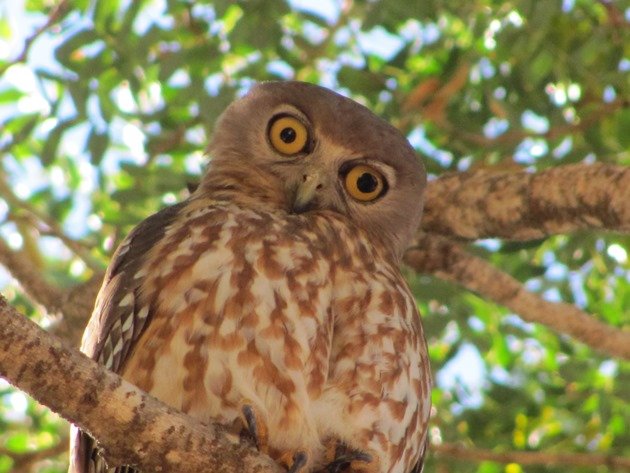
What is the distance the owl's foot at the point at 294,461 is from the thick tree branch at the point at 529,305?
170 cm

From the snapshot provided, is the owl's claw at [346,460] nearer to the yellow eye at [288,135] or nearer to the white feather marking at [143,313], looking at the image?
the white feather marking at [143,313]

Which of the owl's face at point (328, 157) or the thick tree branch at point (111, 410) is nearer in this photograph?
the thick tree branch at point (111, 410)

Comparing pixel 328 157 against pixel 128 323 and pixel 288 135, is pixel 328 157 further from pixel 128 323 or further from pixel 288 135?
pixel 128 323

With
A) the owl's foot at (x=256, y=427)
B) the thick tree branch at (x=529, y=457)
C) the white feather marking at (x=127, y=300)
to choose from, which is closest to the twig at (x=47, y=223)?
the white feather marking at (x=127, y=300)

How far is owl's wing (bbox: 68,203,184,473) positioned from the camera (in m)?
3.39

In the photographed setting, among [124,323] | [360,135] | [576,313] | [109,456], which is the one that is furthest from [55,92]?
[109,456]

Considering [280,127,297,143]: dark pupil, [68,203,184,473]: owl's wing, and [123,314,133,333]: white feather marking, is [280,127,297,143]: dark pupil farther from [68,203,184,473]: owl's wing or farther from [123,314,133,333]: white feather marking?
[123,314,133,333]: white feather marking

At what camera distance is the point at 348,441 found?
332 centimetres

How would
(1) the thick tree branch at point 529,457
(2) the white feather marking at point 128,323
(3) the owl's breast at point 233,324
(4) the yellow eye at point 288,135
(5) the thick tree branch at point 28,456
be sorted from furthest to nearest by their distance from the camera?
(5) the thick tree branch at point 28,456
(1) the thick tree branch at point 529,457
(4) the yellow eye at point 288,135
(2) the white feather marking at point 128,323
(3) the owl's breast at point 233,324

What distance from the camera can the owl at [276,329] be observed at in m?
3.21

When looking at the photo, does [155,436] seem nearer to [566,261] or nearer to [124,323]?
[124,323]

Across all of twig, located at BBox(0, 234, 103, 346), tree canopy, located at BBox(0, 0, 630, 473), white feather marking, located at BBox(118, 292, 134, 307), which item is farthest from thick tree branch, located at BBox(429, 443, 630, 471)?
white feather marking, located at BBox(118, 292, 134, 307)

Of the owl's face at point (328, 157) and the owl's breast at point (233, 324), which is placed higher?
the owl's face at point (328, 157)

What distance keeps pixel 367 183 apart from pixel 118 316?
142 centimetres
